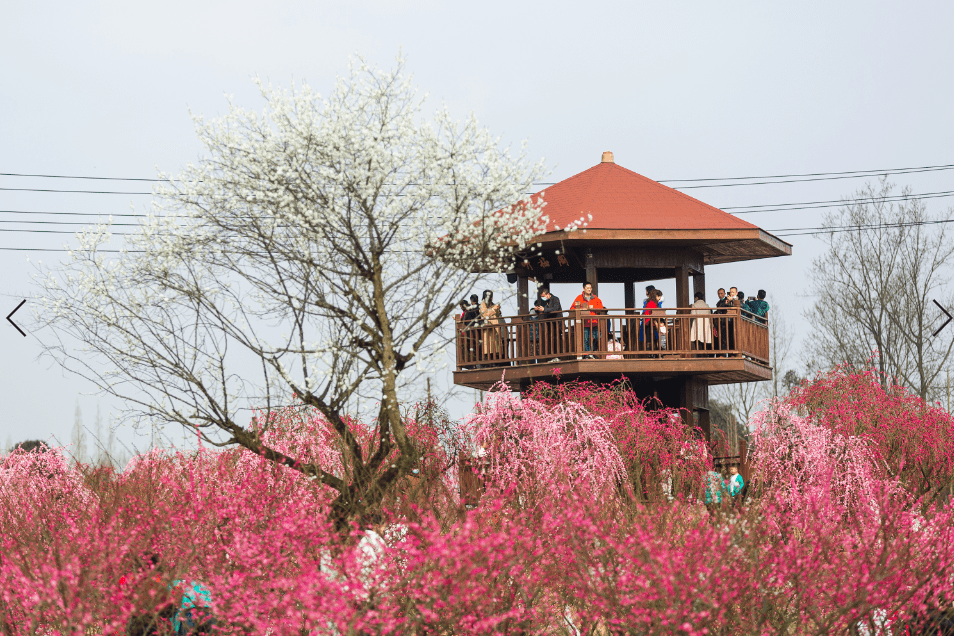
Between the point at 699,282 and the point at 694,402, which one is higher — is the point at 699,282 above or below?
above

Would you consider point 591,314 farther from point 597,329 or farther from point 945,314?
point 945,314

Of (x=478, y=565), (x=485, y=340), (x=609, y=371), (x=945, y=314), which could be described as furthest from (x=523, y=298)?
(x=945, y=314)

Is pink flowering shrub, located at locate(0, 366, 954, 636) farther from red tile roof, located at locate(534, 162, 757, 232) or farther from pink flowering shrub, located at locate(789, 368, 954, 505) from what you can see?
red tile roof, located at locate(534, 162, 757, 232)

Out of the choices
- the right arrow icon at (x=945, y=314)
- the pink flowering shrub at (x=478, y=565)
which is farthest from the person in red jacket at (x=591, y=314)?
the right arrow icon at (x=945, y=314)

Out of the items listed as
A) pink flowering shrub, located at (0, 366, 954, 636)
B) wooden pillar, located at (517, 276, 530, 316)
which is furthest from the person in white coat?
pink flowering shrub, located at (0, 366, 954, 636)

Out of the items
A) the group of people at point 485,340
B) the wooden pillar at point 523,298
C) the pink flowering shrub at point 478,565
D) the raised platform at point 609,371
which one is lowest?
the pink flowering shrub at point 478,565

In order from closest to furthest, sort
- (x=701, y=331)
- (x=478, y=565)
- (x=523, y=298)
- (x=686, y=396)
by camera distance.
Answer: (x=478, y=565) < (x=701, y=331) < (x=686, y=396) < (x=523, y=298)

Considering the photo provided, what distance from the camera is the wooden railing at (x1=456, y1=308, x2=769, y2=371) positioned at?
59.9 feet

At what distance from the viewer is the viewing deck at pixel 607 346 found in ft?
59.8

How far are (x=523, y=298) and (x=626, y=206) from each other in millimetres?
2675

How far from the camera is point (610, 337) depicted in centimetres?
1884

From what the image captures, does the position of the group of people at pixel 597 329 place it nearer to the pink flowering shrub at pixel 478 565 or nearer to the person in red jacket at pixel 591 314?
the person in red jacket at pixel 591 314

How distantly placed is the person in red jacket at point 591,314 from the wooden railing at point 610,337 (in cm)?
2

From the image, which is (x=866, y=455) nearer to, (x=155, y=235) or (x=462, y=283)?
(x=462, y=283)
